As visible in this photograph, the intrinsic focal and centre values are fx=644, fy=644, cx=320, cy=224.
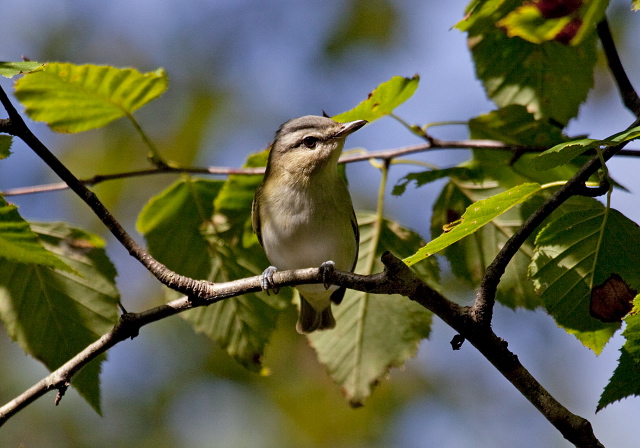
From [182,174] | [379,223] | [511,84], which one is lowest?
[379,223]

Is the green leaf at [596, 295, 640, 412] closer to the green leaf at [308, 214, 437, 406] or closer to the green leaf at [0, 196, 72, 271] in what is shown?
the green leaf at [308, 214, 437, 406]

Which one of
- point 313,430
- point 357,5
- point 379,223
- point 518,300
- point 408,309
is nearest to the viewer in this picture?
point 518,300

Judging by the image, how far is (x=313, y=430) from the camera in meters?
6.52

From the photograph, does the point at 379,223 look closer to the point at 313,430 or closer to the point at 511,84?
the point at 511,84

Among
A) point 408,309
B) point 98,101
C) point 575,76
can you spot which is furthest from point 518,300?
point 98,101

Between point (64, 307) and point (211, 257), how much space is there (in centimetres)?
72

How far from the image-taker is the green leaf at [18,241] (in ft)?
6.53

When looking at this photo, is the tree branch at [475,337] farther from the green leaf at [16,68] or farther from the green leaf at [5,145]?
the green leaf at [16,68]

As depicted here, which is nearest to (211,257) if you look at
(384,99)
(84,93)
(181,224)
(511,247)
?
(181,224)

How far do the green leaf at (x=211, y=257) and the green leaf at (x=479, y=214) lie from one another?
1.31m

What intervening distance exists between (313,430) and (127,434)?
6.28 feet

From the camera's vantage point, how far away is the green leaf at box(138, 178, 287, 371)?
9.75 ft

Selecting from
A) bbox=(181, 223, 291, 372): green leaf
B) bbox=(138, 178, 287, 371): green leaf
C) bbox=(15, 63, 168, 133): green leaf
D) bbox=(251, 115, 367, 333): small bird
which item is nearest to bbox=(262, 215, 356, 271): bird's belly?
bbox=(251, 115, 367, 333): small bird

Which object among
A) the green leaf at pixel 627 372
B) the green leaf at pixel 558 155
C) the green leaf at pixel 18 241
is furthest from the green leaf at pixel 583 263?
the green leaf at pixel 18 241
